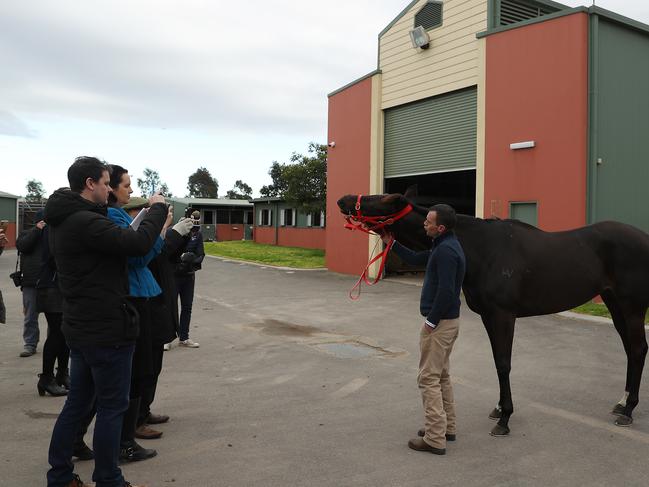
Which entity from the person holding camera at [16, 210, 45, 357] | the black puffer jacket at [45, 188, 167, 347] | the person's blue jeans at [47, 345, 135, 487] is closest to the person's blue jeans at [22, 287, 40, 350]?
the person holding camera at [16, 210, 45, 357]

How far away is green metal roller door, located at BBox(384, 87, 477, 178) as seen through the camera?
14547 millimetres

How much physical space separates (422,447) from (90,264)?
2.59m

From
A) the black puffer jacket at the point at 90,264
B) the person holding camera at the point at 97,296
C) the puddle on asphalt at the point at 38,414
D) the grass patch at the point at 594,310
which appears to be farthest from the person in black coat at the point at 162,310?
the grass patch at the point at 594,310

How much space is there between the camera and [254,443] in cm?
417

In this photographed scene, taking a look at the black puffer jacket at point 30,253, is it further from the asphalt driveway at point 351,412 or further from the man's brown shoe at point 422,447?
the man's brown shoe at point 422,447

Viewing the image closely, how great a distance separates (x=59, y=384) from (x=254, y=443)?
102 inches

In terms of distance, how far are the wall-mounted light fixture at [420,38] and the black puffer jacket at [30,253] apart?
11888 millimetres

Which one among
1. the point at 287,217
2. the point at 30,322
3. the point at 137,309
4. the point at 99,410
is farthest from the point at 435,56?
the point at 287,217

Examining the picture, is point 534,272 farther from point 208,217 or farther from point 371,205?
point 208,217

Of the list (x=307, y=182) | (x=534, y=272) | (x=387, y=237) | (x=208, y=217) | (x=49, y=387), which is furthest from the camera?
(x=208, y=217)

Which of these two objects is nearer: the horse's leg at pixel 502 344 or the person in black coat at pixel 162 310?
the person in black coat at pixel 162 310

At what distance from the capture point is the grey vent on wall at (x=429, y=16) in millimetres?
15070

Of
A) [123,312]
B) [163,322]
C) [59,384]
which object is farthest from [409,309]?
[123,312]

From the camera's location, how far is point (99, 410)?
3211mm
